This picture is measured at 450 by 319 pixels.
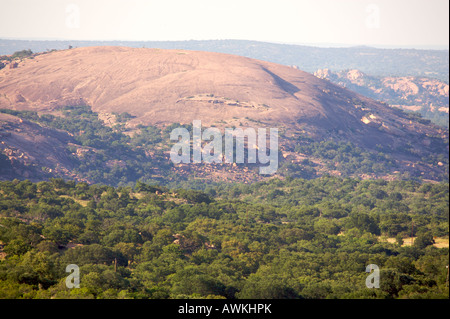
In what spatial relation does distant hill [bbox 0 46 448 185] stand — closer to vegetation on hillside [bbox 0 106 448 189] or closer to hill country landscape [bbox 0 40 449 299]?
vegetation on hillside [bbox 0 106 448 189]

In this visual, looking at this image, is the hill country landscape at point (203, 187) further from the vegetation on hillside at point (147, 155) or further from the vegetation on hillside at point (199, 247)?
the vegetation on hillside at point (147, 155)

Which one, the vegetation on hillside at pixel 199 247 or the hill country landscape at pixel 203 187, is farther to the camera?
the hill country landscape at pixel 203 187

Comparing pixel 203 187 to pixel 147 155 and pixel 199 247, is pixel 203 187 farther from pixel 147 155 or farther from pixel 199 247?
pixel 199 247

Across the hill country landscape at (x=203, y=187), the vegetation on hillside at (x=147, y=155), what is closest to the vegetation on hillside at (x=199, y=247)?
the hill country landscape at (x=203, y=187)

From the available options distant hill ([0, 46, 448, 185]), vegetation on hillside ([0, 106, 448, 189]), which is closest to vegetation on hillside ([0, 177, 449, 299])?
vegetation on hillside ([0, 106, 448, 189])

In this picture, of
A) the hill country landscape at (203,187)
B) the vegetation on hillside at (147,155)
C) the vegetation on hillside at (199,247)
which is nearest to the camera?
the vegetation on hillside at (199,247)

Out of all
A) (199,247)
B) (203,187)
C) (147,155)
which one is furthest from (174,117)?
(199,247)

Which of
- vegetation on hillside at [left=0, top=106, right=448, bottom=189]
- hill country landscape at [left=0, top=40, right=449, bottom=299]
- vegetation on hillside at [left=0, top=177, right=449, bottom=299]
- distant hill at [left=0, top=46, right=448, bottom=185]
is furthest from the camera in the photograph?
distant hill at [left=0, top=46, right=448, bottom=185]

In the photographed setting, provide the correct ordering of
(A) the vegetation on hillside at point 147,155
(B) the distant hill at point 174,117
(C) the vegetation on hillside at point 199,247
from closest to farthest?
(C) the vegetation on hillside at point 199,247 < (A) the vegetation on hillside at point 147,155 < (B) the distant hill at point 174,117

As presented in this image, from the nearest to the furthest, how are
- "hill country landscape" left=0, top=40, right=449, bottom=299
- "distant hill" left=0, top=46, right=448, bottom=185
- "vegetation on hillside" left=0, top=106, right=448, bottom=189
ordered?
"hill country landscape" left=0, top=40, right=449, bottom=299 → "vegetation on hillside" left=0, top=106, right=448, bottom=189 → "distant hill" left=0, top=46, right=448, bottom=185
